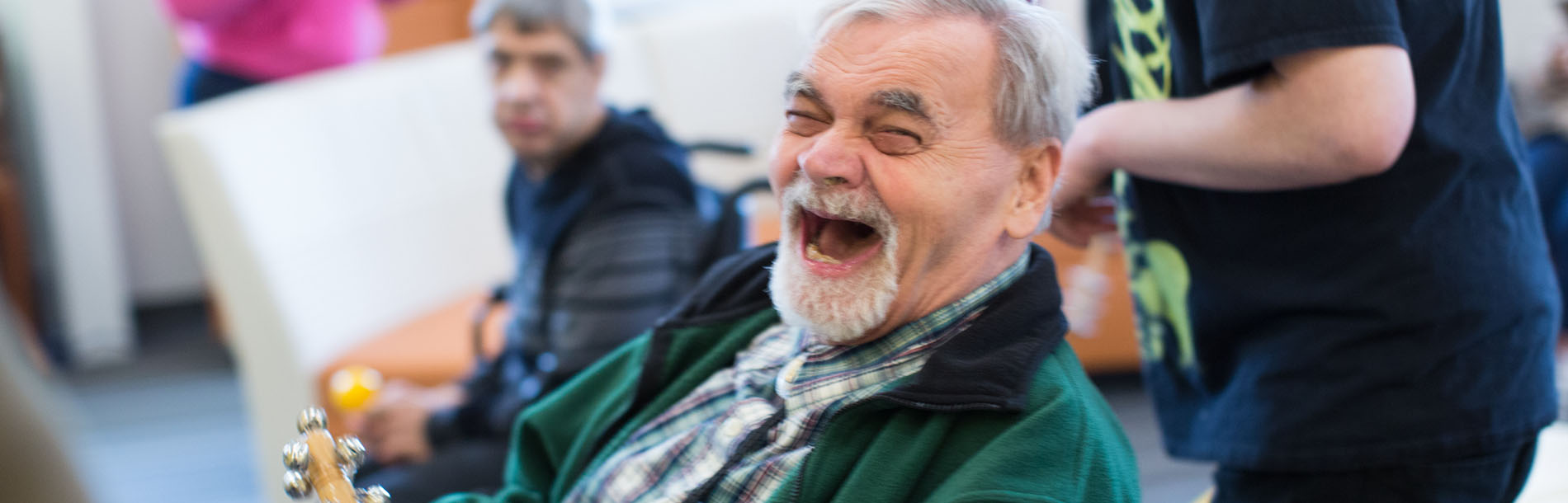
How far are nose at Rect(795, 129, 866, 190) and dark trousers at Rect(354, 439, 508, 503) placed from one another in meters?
1.00

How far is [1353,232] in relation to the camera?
1.08m

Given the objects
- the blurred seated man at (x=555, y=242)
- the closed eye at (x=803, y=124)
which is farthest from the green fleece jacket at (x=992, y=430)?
the blurred seated man at (x=555, y=242)

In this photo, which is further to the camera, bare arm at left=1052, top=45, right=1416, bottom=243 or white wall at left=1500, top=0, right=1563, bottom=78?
white wall at left=1500, top=0, right=1563, bottom=78

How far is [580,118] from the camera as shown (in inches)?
79.2

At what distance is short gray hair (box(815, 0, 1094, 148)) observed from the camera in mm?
1075

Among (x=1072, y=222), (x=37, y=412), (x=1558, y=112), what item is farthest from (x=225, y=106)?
(x=1558, y=112)

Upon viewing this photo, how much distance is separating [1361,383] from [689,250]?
1.04 metres

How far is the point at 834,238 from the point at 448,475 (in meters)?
1.01

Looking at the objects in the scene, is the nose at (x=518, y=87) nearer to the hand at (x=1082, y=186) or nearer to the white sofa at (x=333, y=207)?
the white sofa at (x=333, y=207)

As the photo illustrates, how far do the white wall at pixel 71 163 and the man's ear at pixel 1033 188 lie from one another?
158 inches

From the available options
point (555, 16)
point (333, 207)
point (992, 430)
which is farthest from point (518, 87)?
point (992, 430)

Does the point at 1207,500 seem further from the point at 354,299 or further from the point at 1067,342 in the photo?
→ the point at 354,299

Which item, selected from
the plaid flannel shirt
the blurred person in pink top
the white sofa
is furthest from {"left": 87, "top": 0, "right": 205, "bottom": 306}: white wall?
the plaid flannel shirt

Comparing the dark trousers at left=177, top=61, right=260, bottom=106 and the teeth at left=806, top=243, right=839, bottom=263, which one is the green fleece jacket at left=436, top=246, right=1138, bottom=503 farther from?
the dark trousers at left=177, top=61, right=260, bottom=106
